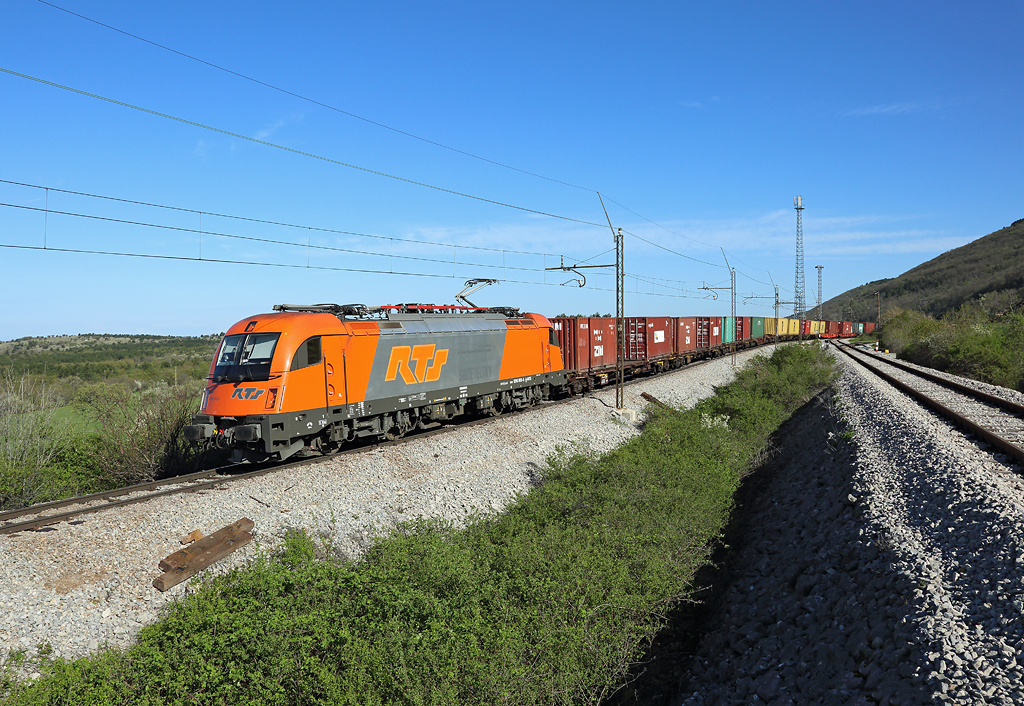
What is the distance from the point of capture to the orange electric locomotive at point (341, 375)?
1248 cm

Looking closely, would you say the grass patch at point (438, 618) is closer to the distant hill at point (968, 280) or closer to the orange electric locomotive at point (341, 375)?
the orange electric locomotive at point (341, 375)

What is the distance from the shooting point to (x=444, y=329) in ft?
57.3

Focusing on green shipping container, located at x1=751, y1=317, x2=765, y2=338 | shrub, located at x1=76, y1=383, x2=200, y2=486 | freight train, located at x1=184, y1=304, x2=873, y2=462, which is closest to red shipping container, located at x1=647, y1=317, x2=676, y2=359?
freight train, located at x1=184, y1=304, x2=873, y2=462

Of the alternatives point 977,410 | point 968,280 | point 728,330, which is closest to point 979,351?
point 977,410

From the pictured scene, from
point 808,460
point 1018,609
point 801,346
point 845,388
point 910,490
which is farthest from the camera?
point 801,346

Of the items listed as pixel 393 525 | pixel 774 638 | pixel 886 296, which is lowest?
pixel 774 638

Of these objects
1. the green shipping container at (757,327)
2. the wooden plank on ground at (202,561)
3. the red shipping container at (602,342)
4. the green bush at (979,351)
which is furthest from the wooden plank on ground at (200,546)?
the green shipping container at (757,327)

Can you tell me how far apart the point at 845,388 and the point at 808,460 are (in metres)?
11.2

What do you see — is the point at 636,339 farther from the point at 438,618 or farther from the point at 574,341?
the point at 438,618

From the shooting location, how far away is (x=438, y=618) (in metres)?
8.09

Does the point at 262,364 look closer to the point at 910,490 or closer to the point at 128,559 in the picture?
the point at 128,559

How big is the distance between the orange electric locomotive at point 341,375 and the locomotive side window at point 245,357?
0.03 metres

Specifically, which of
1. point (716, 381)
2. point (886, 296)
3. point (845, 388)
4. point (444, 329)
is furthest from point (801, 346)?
point (886, 296)

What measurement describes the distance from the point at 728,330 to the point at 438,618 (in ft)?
152
